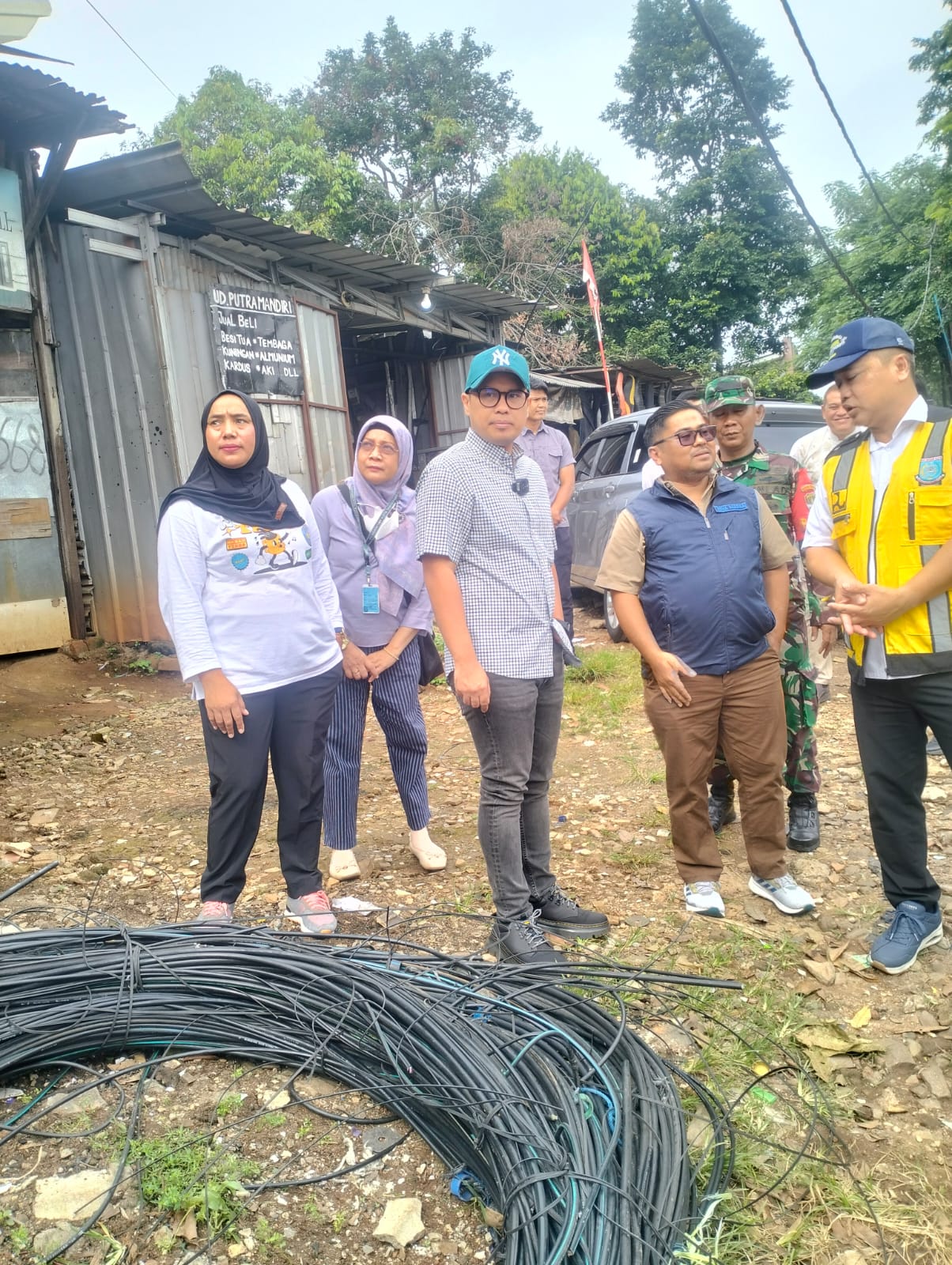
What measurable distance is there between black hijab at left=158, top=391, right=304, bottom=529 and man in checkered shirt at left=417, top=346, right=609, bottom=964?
0.50 meters

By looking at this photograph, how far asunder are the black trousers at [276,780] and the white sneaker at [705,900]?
1.33 m

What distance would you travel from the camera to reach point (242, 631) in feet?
9.26

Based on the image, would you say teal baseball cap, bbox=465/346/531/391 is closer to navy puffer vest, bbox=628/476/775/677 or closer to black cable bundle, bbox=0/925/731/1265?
navy puffer vest, bbox=628/476/775/677

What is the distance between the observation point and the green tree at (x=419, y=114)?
81.2ft

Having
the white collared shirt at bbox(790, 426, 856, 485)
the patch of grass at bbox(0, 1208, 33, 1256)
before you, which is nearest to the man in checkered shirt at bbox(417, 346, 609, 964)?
the patch of grass at bbox(0, 1208, 33, 1256)

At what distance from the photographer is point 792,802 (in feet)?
12.5

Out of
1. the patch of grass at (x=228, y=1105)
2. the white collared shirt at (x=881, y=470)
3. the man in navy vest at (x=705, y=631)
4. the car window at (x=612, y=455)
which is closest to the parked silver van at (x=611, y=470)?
the car window at (x=612, y=455)

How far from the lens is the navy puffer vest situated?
10.1ft

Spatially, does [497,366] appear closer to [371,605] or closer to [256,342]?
[371,605]

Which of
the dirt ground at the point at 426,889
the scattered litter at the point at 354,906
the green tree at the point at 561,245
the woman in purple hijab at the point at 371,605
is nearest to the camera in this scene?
the dirt ground at the point at 426,889

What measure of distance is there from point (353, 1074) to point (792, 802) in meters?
2.32

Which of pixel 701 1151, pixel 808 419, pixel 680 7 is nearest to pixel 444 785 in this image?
pixel 701 1151

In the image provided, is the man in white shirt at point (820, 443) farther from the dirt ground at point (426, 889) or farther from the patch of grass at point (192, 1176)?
the patch of grass at point (192, 1176)

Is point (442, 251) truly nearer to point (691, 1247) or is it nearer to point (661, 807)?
point (661, 807)
